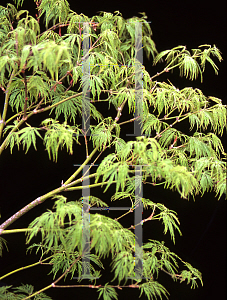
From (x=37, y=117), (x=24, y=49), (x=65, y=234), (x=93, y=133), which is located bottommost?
(x=65, y=234)

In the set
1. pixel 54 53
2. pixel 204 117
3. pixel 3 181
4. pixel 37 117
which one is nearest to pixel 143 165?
pixel 204 117

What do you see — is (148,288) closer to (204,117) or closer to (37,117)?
(204,117)

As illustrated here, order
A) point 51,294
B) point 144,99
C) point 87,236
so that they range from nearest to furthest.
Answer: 1. point 87,236
2. point 144,99
3. point 51,294

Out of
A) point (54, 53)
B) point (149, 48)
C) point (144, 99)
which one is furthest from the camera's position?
point (149, 48)

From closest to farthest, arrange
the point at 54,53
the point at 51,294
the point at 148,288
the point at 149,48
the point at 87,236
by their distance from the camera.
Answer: the point at 54,53 → the point at 87,236 → the point at 148,288 → the point at 149,48 → the point at 51,294

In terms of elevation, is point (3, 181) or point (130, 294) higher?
point (3, 181)

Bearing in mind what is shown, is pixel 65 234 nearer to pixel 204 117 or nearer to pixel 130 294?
pixel 204 117

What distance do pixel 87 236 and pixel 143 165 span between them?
0.45 meters

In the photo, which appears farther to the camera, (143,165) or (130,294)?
(130,294)

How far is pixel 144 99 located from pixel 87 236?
0.80 metres

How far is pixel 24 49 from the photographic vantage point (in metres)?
1.33

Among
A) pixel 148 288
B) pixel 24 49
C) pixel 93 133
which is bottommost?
pixel 148 288

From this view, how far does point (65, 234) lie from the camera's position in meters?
1.47

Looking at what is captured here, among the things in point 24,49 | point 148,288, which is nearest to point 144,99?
point 24,49
